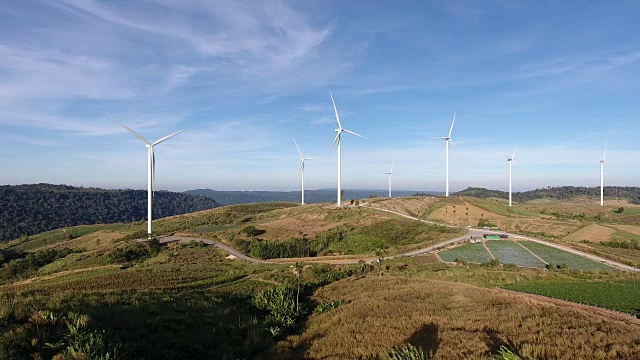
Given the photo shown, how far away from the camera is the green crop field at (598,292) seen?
94.9ft

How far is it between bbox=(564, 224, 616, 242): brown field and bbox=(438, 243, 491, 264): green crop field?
25.6 metres

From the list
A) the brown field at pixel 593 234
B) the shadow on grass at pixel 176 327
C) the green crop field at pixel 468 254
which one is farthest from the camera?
the brown field at pixel 593 234

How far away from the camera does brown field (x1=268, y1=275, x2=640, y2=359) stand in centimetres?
1389

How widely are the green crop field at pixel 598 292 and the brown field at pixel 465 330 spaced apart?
1077 cm

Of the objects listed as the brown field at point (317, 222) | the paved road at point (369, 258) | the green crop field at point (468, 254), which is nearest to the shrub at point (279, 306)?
the paved road at point (369, 258)

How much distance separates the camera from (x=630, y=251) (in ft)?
216

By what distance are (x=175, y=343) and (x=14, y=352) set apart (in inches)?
233

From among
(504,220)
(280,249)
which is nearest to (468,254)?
(280,249)

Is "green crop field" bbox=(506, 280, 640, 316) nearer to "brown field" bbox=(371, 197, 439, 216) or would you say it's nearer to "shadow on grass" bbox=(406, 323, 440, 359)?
"shadow on grass" bbox=(406, 323, 440, 359)

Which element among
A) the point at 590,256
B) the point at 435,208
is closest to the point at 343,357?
the point at 590,256

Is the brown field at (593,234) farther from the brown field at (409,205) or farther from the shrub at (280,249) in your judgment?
the shrub at (280,249)

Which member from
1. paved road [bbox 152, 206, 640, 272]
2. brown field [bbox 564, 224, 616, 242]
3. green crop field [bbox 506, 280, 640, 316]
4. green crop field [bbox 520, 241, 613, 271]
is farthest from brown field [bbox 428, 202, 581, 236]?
green crop field [bbox 506, 280, 640, 316]

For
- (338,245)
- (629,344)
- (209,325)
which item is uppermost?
(629,344)

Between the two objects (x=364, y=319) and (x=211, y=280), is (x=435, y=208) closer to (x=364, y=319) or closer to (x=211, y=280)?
(x=211, y=280)
